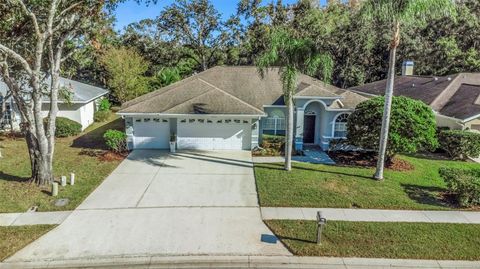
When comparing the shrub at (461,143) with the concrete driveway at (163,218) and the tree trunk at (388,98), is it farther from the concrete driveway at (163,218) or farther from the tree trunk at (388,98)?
the concrete driveway at (163,218)

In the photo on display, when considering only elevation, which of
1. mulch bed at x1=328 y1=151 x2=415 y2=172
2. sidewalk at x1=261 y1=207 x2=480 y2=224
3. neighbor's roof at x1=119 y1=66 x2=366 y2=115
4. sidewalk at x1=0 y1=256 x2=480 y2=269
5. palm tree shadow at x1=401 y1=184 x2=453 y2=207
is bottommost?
sidewalk at x1=0 y1=256 x2=480 y2=269

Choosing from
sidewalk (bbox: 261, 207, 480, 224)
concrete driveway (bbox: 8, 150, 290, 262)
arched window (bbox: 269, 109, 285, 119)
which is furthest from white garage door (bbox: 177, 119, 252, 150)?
sidewalk (bbox: 261, 207, 480, 224)

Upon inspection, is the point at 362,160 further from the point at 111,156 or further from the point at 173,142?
the point at 111,156

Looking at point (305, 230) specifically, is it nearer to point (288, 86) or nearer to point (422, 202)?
point (422, 202)

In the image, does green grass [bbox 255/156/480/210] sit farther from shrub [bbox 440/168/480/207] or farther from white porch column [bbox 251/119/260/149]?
white porch column [bbox 251/119/260/149]

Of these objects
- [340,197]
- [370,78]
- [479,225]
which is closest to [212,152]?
[340,197]

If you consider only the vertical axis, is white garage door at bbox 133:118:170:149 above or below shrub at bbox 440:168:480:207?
above
